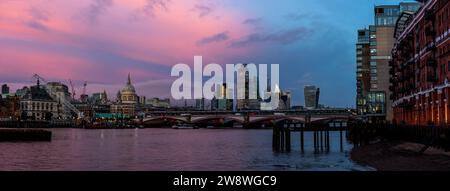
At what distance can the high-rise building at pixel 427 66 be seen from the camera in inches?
2616

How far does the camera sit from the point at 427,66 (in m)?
76.1

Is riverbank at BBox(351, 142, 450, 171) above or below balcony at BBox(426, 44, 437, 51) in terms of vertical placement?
below

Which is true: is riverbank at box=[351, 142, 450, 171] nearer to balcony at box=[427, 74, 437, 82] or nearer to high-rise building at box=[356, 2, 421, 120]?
balcony at box=[427, 74, 437, 82]

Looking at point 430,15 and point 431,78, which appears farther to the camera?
point 430,15

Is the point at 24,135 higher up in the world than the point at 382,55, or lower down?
lower down

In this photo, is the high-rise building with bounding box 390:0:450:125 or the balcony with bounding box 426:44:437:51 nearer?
the high-rise building with bounding box 390:0:450:125

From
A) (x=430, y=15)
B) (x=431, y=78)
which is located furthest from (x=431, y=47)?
(x=430, y=15)

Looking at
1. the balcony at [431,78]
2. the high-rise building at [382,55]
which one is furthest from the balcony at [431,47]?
the high-rise building at [382,55]

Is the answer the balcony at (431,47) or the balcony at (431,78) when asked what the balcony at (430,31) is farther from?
the balcony at (431,78)

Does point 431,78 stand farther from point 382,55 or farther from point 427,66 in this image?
point 382,55

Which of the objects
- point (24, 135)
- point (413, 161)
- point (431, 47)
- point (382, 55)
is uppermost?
point (382, 55)

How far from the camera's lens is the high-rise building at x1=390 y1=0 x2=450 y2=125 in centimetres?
6644

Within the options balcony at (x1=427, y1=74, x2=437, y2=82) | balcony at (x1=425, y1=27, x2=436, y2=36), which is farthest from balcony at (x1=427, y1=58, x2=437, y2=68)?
balcony at (x1=425, y1=27, x2=436, y2=36)
